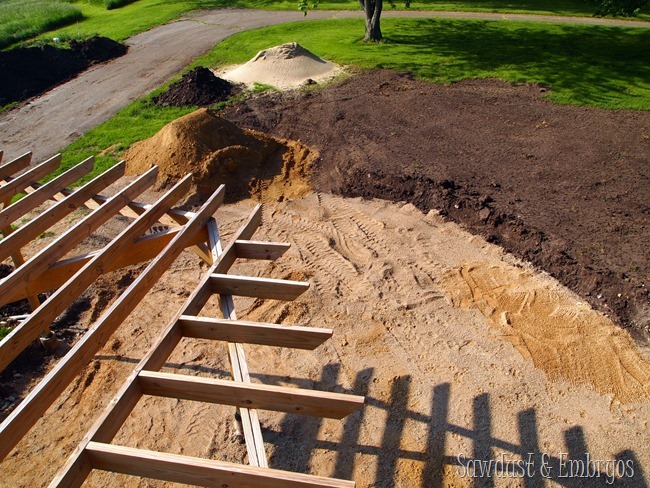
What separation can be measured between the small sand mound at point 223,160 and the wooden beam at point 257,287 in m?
6.65

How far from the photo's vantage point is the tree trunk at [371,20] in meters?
22.1

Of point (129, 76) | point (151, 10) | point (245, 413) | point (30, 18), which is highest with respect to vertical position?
point (151, 10)

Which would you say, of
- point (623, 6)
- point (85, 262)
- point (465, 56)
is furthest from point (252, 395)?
point (623, 6)

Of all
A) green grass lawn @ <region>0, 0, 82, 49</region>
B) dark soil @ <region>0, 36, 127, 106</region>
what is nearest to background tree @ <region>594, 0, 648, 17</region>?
dark soil @ <region>0, 36, 127, 106</region>

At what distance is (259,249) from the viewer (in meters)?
5.45

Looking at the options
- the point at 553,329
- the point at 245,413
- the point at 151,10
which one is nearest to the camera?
the point at 245,413

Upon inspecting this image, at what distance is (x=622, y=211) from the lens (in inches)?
400

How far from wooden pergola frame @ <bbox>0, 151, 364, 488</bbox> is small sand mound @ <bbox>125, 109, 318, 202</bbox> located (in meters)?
4.75

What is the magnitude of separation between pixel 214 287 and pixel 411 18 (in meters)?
26.8

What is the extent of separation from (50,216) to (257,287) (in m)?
3.15

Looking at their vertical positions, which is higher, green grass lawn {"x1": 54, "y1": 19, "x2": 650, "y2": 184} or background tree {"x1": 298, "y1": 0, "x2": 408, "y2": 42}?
background tree {"x1": 298, "y1": 0, "x2": 408, "y2": 42}

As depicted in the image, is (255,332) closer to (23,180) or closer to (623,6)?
(23,180)

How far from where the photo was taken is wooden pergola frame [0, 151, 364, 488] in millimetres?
3258

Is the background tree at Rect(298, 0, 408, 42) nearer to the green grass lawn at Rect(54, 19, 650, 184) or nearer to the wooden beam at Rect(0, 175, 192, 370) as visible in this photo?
the green grass lawn at Rect(54, 19, 650, 184)
